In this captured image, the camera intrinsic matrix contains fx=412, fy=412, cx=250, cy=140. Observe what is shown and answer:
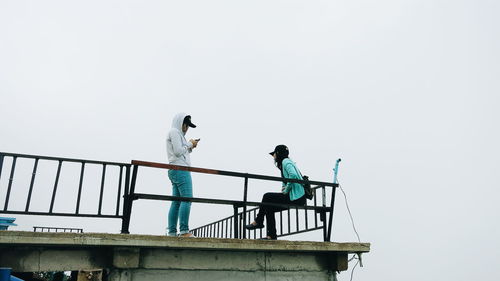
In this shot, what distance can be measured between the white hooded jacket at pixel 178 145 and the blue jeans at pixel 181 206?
0.20 m

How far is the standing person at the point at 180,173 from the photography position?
226 inches

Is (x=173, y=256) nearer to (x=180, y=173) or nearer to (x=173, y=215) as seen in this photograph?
(x=173, y=215)

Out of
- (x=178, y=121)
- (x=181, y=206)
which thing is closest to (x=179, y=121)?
(x=178, y=121)

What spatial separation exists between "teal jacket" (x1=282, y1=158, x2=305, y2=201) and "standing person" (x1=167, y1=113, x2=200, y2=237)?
4.84ft

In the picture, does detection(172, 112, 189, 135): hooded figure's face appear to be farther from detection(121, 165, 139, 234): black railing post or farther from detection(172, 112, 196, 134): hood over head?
detection(121, 165, 139, 234): black railing post

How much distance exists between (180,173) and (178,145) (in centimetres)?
42

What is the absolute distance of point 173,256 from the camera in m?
5.30

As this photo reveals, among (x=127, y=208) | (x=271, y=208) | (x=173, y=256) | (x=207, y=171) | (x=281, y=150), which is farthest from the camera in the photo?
(x=281, y=150)

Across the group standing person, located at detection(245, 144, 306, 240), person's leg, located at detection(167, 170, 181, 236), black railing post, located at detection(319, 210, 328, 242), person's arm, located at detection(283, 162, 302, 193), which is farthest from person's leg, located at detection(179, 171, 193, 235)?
black railing post, located at detection(319, 210, 328, 242)

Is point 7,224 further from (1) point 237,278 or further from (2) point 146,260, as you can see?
(1) point 237,278

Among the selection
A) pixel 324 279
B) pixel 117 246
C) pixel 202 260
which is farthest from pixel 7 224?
pixel 324 279

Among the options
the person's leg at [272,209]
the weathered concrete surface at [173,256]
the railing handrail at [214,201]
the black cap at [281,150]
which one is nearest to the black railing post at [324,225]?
the railing handrail at [214,201]

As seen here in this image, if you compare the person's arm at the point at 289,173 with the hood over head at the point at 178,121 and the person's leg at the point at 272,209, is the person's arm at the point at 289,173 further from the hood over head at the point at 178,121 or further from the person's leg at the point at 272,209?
the hood over head at the point at 178,121

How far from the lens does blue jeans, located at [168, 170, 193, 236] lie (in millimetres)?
5734
